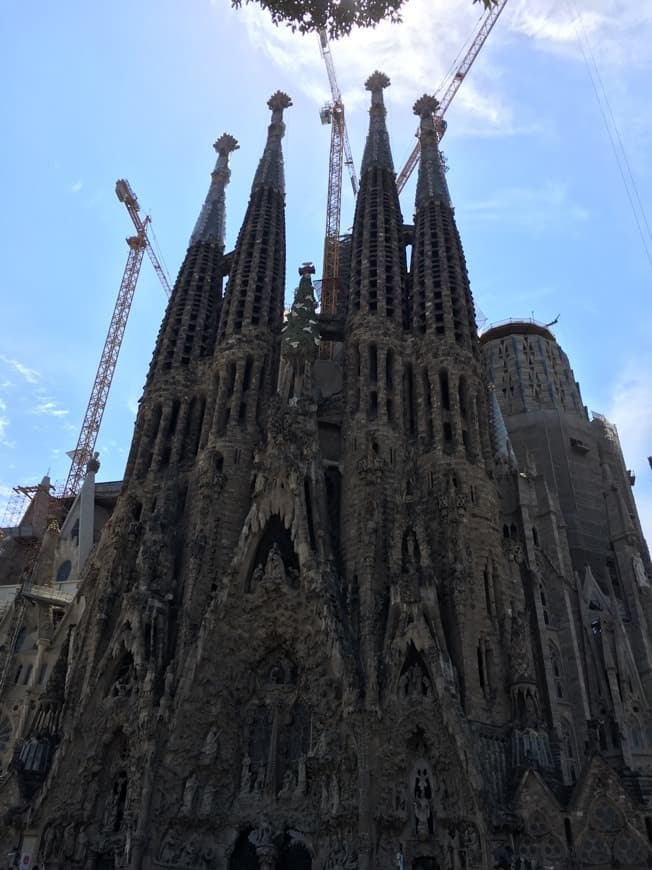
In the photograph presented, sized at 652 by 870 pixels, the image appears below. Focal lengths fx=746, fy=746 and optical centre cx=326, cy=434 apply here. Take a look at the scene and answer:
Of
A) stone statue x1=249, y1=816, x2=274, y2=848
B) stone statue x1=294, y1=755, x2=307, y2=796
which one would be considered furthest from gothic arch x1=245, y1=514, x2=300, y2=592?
stone statue x1=249, y1=816, x2=274, y2=848

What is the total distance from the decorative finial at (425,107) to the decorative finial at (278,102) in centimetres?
1055

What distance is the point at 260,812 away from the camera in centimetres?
2655

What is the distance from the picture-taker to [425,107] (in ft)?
167

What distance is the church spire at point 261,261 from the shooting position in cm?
4100

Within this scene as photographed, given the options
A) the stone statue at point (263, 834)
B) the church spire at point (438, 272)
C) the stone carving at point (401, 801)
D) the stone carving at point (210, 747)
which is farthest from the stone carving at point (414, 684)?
the church spire at point (438, 272)

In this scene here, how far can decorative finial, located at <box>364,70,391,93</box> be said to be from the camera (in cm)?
5462

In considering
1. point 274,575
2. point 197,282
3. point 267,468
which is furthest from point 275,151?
point 274,575

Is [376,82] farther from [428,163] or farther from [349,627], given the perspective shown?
[349,627]

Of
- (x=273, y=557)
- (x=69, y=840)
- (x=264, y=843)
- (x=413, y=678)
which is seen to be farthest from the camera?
(x=273, y=557)

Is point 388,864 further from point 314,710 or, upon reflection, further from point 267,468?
point 267,468

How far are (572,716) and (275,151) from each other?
133 feet

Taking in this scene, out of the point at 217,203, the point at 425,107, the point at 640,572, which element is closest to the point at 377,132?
the point at 425,107

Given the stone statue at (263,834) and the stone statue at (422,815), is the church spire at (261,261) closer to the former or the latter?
the stone statue at (263,834)

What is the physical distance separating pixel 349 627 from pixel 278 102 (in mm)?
42887
